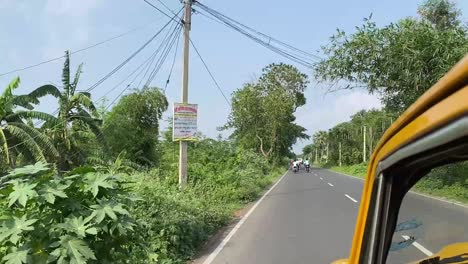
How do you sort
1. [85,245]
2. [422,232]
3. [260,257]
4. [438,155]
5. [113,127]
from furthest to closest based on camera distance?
[113,127] → [260,257] → [85,245] → [422,232] → [438,155]

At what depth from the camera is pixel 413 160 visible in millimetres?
1557

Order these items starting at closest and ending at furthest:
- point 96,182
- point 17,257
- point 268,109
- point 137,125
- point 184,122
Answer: point 17,257 < point 96,182 < point 184,122 < point 137,125 < point 268,109

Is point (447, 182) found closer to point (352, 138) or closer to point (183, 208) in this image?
point (183, 208)

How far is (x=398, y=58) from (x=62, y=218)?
15.1m

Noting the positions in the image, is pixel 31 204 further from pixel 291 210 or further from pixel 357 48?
pixel 357 48

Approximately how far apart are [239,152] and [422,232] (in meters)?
27.1

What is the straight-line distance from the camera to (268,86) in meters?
59.0

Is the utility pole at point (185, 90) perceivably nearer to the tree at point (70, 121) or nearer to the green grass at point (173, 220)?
the green grass at point (173, 220)

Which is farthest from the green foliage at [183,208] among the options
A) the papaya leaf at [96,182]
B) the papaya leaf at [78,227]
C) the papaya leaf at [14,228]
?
the papaya leaf at [14,228]

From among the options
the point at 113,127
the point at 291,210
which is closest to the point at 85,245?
the point at 291,210

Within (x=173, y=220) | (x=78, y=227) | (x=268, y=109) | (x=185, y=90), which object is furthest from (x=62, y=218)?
(x=268, y=109)

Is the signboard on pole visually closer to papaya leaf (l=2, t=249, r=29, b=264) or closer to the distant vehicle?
papaya leaf (l=2, t=249, r=29, b=264)

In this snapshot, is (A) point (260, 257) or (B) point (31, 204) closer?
(B) point (31, 204)

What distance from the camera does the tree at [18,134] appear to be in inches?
680
